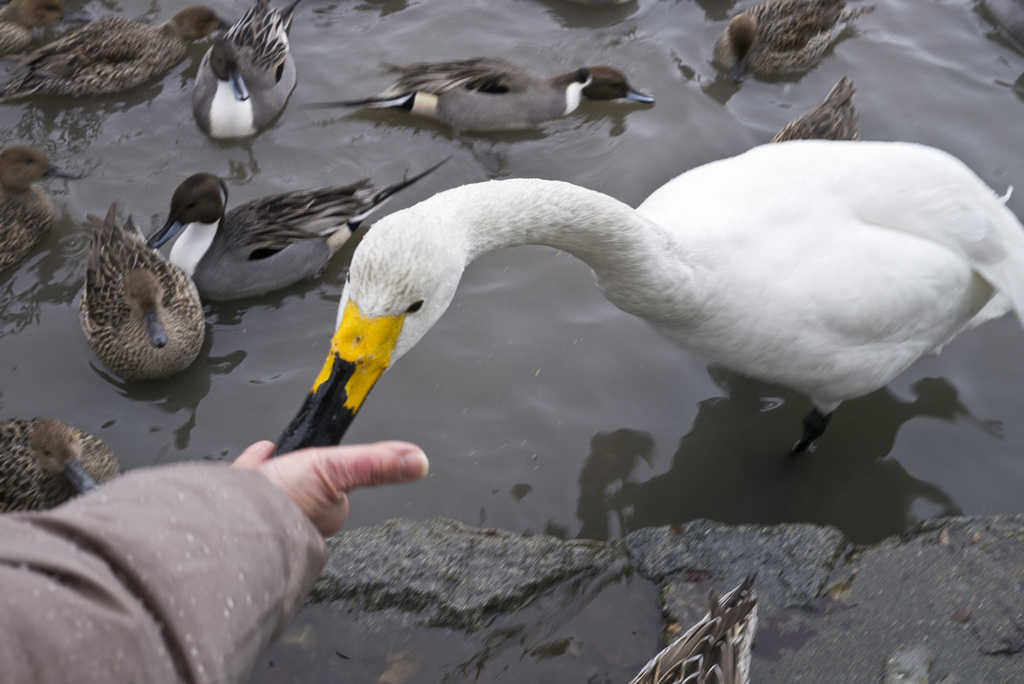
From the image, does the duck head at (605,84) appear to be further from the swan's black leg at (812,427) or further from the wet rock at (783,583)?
the wet rock at (783,583)

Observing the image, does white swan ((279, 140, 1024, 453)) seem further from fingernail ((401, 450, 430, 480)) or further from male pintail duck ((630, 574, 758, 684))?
fingernail ((401, 450, 430, 480))

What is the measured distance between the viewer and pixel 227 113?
19.9ft

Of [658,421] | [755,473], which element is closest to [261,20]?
[658,421]

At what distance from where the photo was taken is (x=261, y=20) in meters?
6.53

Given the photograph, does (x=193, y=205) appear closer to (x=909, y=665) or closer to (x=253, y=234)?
(x=253, y=234)

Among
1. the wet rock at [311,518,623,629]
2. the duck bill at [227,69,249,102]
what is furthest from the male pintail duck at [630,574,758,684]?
the duck bill at [227,69,249,102]

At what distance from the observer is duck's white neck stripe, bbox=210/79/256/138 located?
19.8 ft

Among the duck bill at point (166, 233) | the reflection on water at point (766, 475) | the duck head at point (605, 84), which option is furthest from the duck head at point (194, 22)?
the reflection on water at point (766, 475)

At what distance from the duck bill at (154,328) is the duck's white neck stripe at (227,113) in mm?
Result: 2084

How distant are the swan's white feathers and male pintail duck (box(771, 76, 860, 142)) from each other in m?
1.72

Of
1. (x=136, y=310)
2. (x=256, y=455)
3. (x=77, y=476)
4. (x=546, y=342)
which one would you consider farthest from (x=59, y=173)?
(x=256, y=455)

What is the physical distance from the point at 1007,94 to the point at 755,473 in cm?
463

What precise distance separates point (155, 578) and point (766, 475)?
362 centimetres

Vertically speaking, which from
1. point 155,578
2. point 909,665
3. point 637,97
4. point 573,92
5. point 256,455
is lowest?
point 909,665
